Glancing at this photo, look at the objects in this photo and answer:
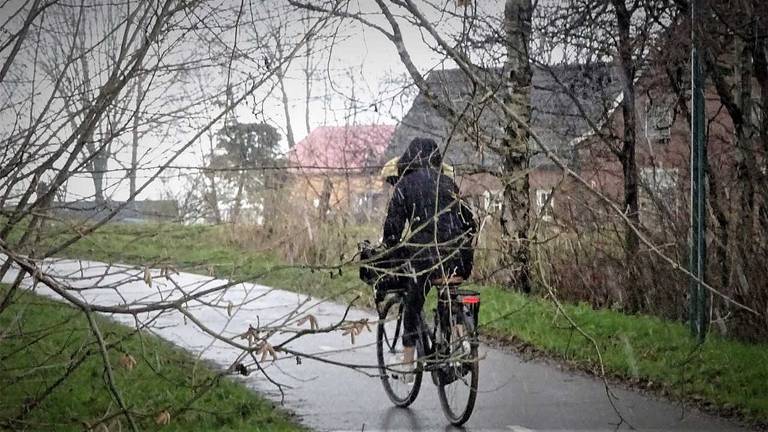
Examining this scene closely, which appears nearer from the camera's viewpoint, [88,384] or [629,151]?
[88,384]

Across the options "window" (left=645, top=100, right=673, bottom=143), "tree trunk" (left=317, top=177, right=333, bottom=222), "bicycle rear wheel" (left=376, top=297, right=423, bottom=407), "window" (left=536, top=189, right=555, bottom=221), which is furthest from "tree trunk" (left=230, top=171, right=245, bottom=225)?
"window" (left=645, top=100, right=673, bottom=143)

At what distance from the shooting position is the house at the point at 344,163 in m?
16.1

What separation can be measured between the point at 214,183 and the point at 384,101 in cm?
459

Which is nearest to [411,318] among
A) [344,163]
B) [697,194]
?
[697,194]

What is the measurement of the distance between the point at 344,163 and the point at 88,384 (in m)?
7.18

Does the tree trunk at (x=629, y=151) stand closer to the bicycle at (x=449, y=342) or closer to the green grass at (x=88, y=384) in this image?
the bicycle at (x=449, y=342)

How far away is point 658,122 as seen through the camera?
52.7 ft

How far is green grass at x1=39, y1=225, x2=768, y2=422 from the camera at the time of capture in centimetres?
606

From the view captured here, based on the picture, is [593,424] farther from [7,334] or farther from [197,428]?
[7,334]

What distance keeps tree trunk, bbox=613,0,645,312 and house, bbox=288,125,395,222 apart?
348cm

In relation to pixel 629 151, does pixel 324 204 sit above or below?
below

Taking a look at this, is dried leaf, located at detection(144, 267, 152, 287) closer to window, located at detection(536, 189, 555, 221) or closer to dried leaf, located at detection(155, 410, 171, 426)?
dried leaf, located at detection(155, 410, 171, 426)

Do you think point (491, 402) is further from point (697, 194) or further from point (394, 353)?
point (697, 194)

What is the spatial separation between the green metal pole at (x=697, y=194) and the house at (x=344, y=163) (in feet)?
14.0
